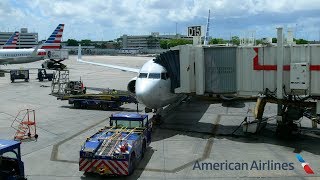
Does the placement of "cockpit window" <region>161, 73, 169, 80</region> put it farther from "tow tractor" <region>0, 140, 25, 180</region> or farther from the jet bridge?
"tow tractor" <region>0, 140, 25, 180</region>

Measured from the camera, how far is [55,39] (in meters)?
82.2

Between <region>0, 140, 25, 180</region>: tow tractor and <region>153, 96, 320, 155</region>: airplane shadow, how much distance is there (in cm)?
999

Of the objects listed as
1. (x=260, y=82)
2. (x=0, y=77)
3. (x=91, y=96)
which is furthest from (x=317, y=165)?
(x=0, y=77)

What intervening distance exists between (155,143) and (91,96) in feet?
46.8

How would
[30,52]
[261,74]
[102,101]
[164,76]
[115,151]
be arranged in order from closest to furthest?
[115,151] < [261,74] < [164,76] < [102,101] < [30,52]

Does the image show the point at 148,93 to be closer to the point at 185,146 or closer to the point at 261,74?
the point at 185,146

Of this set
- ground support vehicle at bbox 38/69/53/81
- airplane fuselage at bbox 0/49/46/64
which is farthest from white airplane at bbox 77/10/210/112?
airplane fuselage at bbox 0/49/46/64

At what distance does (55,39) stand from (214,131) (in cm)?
6459

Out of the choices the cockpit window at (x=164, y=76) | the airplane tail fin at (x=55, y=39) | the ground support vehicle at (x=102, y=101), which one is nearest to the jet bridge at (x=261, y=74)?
the cockpit window at (x=164, y=76)

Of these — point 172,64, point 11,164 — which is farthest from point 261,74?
point 11,164

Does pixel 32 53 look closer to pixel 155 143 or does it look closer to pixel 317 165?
pixel 155 143

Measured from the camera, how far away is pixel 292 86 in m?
21.3

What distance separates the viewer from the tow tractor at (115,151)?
15477mm

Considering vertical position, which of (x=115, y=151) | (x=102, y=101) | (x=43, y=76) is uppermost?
(x=43, y=76)
